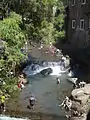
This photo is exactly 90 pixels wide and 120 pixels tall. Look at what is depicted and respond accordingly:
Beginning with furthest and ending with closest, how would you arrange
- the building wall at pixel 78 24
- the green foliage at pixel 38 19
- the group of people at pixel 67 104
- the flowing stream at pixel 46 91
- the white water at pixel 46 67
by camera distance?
the building wall at pixel 78 24
the white water at pixel 46 67
the green foliage at pixel 38 19
the flowing stream at pixel 46 91
the group of people at pixel 67 104

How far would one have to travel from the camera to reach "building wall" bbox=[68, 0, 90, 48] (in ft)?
156

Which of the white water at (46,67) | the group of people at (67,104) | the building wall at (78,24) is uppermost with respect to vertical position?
the building wall at (78,24)

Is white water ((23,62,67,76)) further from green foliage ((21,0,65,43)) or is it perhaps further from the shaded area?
the shaded area

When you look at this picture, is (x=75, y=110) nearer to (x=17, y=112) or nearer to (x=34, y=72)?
(x=17, y=112)

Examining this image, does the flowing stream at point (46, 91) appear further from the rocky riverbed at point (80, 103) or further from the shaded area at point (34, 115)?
the rocky riverbed at point (80, 103)

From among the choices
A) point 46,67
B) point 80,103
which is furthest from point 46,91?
point 46,67

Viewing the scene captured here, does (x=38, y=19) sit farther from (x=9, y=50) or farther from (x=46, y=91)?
(x=9, y=50)

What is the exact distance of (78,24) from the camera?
163ft

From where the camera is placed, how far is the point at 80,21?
49219 millimetres

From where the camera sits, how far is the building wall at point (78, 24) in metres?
47.6

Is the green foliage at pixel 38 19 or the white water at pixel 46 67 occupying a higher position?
the green foliage at pixel 38 19

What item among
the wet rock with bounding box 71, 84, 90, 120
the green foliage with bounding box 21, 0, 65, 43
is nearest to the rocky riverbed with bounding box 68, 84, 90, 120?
the wet rock with bounding box 71, 84, 90, 120

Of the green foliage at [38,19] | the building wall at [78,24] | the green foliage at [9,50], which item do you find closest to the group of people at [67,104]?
the green foliage at [9,50]

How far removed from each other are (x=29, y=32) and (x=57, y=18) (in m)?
27.8
